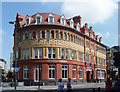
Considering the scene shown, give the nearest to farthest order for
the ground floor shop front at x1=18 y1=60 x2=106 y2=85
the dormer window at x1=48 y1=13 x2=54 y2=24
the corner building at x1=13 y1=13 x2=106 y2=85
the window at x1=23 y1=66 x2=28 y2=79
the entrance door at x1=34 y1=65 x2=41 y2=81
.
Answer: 1. the ground floor shop front at x1=18 y1=60 x2=106 y2=85
2. the entrance door at x1=34 y1=65 x2=41 y2=81
3. the corner building at x1=13 y1=13 x2=106 y2=85
4. the window at x1=23 y1=66 x2=28 y2=79
5. the dormer window at x1=48 y1=13 x2=54 y2=24

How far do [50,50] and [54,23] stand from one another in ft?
20.0

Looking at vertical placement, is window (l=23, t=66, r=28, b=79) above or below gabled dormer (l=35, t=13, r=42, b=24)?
below

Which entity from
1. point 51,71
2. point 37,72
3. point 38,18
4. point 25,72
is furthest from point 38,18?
point 25,72

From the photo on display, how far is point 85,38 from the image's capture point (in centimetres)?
5369

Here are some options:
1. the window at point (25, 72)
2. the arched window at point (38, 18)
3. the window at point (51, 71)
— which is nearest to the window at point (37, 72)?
the window at point (51, 71)

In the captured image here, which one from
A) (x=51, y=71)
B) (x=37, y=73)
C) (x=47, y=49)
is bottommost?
(x=37, y=73)

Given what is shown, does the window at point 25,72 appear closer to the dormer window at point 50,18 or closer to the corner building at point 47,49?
the corner building at point 47,49

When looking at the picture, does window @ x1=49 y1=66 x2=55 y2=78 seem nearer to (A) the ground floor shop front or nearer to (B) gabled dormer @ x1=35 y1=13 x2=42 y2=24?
(A) the ground floor shop front

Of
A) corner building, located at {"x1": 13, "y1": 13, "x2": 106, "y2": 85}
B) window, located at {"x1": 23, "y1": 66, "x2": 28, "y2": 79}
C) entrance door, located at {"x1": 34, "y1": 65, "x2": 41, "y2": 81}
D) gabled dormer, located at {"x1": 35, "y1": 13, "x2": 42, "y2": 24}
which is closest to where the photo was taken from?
entrance door, located at {"x1": 34, "y1": 65, "x2": 41, "y2": 81}

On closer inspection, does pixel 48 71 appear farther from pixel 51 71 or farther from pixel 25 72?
pixel 25 72

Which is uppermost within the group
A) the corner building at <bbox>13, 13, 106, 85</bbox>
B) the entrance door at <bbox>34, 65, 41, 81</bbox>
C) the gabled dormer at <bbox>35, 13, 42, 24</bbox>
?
the gabled dormer at <bbox>35, 13, 42, 24</bbox>

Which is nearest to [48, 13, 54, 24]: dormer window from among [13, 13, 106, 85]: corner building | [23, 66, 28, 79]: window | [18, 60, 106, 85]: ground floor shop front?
[13, 13, 106, 85]: corner building

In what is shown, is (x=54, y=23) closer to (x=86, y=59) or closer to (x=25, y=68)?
(x=25, y=68)

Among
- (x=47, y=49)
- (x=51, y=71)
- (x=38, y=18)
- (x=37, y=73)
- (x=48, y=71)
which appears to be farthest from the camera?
(x=38, y=18)
